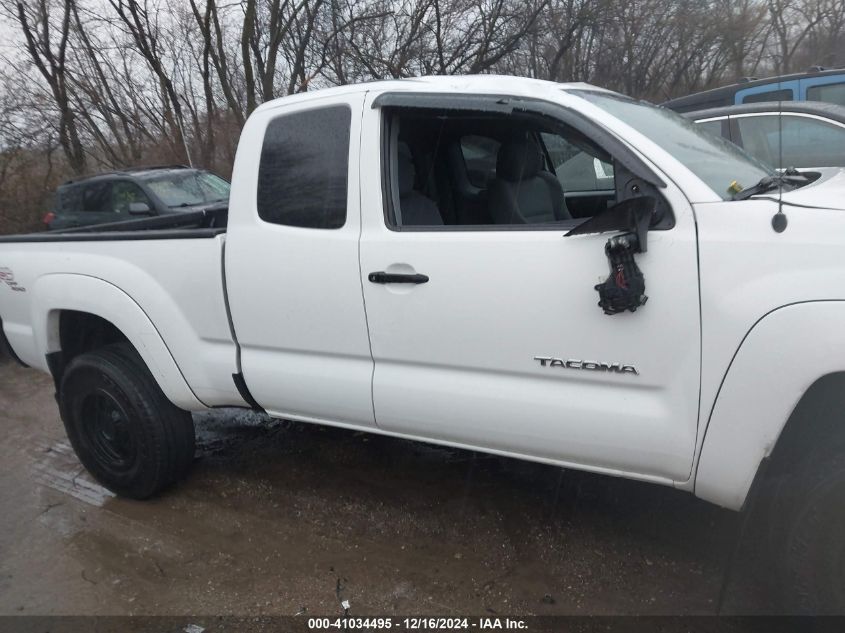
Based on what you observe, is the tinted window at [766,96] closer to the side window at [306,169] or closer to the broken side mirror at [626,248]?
the side window at [306,169]

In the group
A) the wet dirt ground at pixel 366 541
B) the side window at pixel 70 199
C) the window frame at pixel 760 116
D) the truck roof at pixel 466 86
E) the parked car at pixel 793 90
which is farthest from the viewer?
the side window at pixel 70 199

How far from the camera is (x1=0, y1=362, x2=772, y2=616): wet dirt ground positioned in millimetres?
2904

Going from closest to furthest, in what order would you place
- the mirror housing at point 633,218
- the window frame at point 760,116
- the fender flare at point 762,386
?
the fender flare at point 762,386 → the mirror housing at point 633,218 → the window frame at point 760,116

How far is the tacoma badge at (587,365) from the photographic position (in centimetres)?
239

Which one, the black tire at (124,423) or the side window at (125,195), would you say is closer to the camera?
the black tire at (124,423)

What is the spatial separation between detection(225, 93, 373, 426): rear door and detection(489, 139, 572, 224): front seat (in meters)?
0.81

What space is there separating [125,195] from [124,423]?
6929 mm

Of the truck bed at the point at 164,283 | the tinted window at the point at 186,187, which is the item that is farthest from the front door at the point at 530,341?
the tinted window at the point at 186,187

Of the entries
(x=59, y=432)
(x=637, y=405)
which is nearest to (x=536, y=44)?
(x=59, y=432)

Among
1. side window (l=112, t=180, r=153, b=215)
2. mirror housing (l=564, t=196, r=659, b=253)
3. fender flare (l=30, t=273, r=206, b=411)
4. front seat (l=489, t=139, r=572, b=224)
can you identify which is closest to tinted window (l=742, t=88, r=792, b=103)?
front seat (l=489, t=139, r=572, b=224)

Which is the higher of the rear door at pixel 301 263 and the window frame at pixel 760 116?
the window frame at pixel 760 116

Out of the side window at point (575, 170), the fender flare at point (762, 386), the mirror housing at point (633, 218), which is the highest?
the side window at point (575, 170)

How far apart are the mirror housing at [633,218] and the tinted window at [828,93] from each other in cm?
668

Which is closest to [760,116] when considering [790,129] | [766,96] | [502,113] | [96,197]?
[790,129]
